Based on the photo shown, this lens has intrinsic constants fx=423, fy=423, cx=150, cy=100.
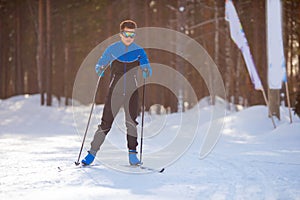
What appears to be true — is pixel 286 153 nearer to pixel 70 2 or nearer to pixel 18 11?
pixel 70 2

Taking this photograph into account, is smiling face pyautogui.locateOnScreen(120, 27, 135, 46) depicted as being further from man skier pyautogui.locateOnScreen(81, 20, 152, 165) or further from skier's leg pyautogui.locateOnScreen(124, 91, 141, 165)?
skier's leg pyautogui.locateOnScreen(124, 91, 141, 165)

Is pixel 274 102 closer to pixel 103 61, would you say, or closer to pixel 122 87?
pixel 122 87

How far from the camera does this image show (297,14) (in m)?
21.4

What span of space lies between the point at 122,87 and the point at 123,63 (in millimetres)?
339

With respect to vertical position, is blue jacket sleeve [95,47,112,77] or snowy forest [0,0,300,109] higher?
snowy forest [0,0,300,109]

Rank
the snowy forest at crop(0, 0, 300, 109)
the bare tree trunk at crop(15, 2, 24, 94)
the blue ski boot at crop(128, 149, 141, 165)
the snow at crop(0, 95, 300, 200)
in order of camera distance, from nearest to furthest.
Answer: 1. the snow at crop(0, 95, 300, 200)
2. the blue ski boot at crop(128, 149, 141, 165)
3. the snowy forest at crop(0, 0, 300, 109)
4. the bare tree trunk at crop(15, 2, 24, 94)

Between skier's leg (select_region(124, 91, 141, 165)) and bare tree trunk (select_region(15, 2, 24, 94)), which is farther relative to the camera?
bare tree trunk (select_region(15, 2, 24, 94))

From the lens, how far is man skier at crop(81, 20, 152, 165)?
5.98m

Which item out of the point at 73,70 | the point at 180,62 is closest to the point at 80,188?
the point at 180,62

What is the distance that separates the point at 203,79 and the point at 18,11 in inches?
575

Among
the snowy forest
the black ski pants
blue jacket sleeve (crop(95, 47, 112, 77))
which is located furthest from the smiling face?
the snowy forest

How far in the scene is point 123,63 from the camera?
5980 mm

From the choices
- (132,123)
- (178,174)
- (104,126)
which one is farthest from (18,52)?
(178,174)

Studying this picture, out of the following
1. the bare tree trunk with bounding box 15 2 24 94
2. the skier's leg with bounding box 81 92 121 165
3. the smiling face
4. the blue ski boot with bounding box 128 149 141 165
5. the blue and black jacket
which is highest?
the bare tree trunk with bounding box 15 2 24 94
